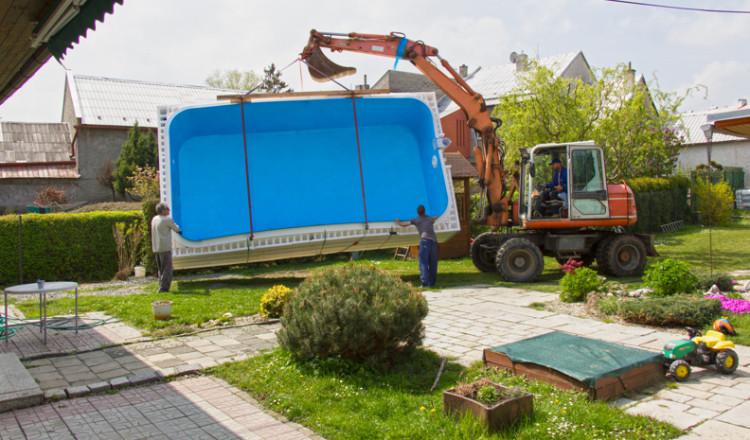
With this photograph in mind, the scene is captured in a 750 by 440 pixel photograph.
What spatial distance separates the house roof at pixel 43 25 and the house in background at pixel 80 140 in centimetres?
2139

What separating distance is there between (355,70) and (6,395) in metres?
9.05

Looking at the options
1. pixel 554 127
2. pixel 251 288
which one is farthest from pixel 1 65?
pixel 554 127

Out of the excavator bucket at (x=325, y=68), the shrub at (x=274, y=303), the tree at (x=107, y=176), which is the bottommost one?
the shrub at (x=274, y=303)

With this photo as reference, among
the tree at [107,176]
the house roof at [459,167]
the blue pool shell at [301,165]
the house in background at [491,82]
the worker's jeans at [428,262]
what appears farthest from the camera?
the house in background at [491,82]

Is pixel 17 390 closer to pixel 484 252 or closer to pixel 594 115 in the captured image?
pixel 484 252

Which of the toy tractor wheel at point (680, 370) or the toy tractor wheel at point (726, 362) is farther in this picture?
the toy tractor wheel at point (726, 362)

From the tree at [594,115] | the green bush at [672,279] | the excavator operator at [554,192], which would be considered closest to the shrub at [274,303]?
the green bush at [672,279]

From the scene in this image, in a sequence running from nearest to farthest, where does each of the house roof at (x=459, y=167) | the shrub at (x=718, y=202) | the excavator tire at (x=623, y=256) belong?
the excavator tire at (x=623, y=256) → the house roof at (x=459, y=167) → the shrub at (x=718, y=202)

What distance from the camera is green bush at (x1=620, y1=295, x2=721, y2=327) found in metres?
6.72

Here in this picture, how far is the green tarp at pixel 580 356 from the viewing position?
14.8 feet

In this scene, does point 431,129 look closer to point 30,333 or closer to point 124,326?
point 124,326

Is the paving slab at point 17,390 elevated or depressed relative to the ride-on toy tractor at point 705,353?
elevated

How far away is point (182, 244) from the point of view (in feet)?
33.9

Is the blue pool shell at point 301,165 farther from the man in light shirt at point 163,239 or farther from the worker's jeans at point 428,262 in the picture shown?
the worker's jeans at point 428,262
